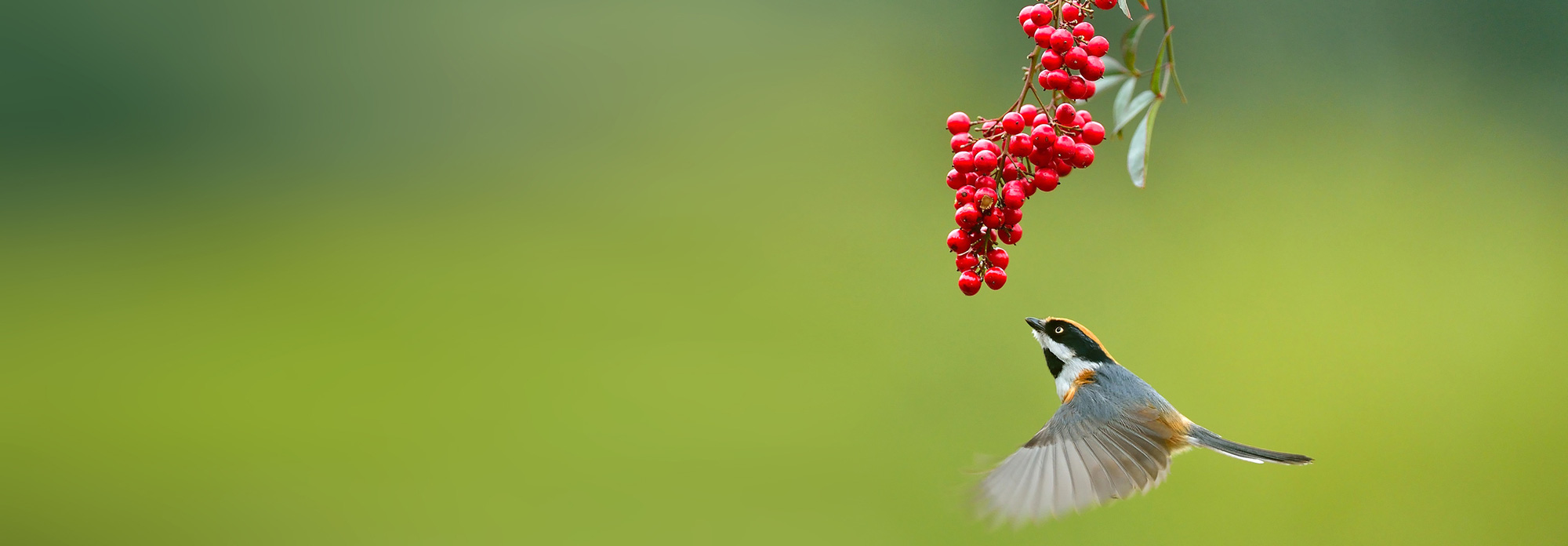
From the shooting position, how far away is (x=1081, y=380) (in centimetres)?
139

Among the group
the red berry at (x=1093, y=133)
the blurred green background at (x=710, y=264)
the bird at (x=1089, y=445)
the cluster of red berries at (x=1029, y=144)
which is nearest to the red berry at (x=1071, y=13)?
the cluster of red berries at (x=1029, y=144)

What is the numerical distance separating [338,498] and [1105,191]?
2.54m

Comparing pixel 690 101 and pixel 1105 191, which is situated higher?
pixel 690 101

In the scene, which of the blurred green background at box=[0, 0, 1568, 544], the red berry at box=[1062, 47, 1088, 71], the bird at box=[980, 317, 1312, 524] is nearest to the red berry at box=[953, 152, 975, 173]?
the red berry at box=[1062, 47, 1088, 71]

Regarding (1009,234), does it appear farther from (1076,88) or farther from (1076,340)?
(1076,340)

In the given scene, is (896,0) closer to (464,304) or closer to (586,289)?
(586,289)

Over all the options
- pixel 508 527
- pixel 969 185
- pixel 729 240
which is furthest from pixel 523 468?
pixel 969 185

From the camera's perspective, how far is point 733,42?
11.1 ft

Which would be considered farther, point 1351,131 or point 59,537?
point 1351,131

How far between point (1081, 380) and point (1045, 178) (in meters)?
0.57

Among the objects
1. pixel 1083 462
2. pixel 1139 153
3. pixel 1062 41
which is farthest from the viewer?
pixel 1083 462

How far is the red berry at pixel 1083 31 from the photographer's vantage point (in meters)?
0.85

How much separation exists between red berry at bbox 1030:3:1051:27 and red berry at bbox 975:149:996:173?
113mm

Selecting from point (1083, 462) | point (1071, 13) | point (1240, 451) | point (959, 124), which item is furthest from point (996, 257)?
point (1240, 451)
